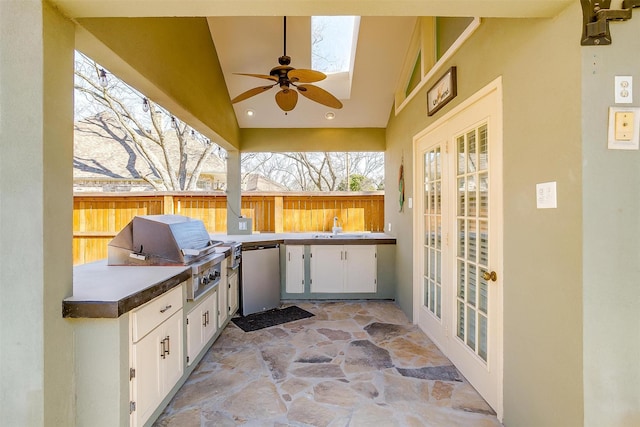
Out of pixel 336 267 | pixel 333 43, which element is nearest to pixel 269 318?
pixel 336 267

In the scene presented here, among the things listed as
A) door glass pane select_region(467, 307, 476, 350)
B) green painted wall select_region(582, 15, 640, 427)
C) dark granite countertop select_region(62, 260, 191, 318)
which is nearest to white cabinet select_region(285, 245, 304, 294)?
dark granite countertop select_region(62, 260, 191, 318)

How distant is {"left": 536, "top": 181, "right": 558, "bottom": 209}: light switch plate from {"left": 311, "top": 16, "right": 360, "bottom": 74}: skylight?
2723 millimetres

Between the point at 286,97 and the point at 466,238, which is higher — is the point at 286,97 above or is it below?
above

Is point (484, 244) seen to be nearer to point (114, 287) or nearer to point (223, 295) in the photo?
point (114, 287)

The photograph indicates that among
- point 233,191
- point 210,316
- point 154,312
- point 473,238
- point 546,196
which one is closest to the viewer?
point 546,196

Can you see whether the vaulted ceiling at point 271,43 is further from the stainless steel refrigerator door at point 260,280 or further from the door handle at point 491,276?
the stainless steel refrigerator door at point 260,280

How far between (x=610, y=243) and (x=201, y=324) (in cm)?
273

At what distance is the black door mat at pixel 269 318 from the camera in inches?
138

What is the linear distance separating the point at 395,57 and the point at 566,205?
9.25ft

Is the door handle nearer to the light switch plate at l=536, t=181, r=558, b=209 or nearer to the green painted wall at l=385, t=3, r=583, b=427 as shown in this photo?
the green painted wall at l=385, t=3, r=583, b=427

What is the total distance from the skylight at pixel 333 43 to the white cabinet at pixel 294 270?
8.19 ft

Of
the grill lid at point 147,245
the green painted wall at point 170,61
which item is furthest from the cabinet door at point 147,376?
the green painted wall at point 170,61

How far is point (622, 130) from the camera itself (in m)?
1.25

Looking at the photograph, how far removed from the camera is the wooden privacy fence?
5367 millimetres
